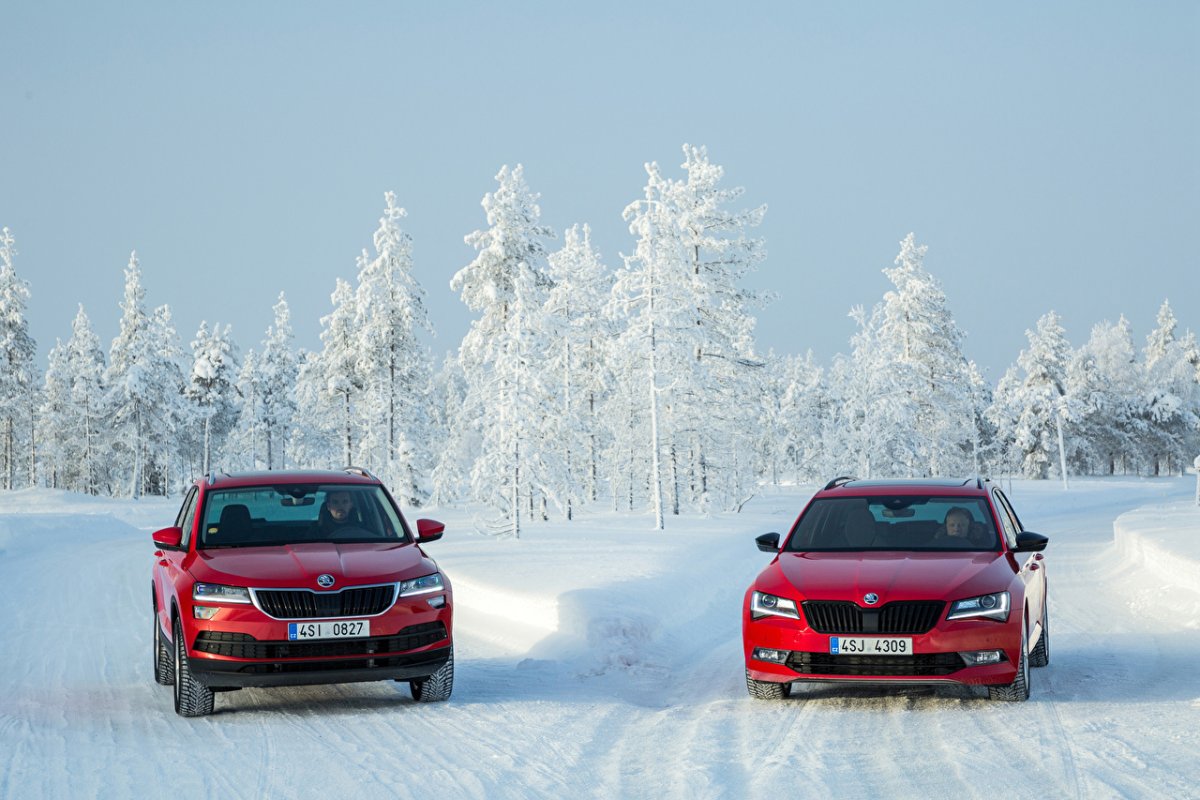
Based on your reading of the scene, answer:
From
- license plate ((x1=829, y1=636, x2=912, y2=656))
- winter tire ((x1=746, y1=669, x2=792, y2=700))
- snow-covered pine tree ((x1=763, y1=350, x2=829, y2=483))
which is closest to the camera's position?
license plate ((x1=829, y1=636, x2=912, y2=656))

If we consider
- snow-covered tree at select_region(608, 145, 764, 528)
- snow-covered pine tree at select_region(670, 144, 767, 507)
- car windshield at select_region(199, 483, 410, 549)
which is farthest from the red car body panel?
snow-covered pine tree at select_region(670, 144, 767, 507)

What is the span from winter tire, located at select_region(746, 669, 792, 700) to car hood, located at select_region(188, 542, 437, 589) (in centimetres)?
254

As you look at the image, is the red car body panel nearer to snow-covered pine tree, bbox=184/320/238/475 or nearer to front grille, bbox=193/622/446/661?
front grille, bbox=193/622/446/661

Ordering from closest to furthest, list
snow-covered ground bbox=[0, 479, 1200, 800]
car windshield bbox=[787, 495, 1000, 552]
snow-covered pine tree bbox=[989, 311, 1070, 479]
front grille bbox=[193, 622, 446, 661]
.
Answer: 1. snow-covered ground bbox=[0, 479, 1200, 800]
2. front grille bbox=[193, 622, 446, 661]
3. car windshield bbox=[787, 495, 1000, 552]
4. snow-covered pine tree bbox=[989, 311, 1070, 479]

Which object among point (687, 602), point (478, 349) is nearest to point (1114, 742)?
point (687, 602)

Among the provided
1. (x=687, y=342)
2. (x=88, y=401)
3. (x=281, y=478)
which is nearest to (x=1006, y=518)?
(x=281, y=478)

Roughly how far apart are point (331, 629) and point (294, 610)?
0.30 meters

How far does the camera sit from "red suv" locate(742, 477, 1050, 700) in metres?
8.72

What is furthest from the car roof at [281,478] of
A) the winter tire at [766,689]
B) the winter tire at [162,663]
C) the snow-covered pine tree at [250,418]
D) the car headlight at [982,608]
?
the snow-covered pine tree at [250,418]

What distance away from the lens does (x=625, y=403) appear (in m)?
45.0

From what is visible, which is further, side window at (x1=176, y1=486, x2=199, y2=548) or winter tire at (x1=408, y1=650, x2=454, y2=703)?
side window at (x1=176, y1=486, x2=199, y2=548)

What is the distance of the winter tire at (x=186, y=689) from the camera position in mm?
9133

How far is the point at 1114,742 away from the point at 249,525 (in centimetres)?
659

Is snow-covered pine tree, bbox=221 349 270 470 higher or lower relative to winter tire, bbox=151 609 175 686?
higher
